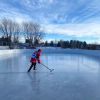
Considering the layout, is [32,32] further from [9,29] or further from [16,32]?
[9,29]

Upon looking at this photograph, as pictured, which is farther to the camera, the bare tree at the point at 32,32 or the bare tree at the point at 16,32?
the bare tree at the point at 32,32

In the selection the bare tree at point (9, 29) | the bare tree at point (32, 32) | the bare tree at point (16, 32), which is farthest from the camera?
the bare tree at point (32, 32)

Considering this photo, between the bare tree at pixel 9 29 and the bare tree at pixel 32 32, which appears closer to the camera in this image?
the bare tree at pixel 9 29

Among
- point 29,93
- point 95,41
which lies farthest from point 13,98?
point 95,41

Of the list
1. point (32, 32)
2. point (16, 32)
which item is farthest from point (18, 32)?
point (32, 32)

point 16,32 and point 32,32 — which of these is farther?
point 32,32

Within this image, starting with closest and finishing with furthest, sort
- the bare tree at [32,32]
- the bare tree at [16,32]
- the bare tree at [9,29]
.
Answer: the bare tree at [9,29], the bare tree at [16,32], the bare tree at [32,32]

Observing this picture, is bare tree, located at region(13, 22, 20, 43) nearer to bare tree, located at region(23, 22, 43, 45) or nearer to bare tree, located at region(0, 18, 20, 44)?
bare tree, located at region(0, 18, 20, 44)

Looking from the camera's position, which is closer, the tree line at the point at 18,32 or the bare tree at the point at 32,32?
the tree line at the point at 18,32

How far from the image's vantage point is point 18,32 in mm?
28672

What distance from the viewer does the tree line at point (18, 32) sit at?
87.4 ft

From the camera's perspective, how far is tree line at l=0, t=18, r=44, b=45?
26.6 m

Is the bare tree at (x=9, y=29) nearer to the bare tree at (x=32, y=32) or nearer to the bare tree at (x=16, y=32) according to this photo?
the bare tree at (x=16, y=32)

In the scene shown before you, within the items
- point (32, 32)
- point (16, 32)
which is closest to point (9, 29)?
point (16, 32)
